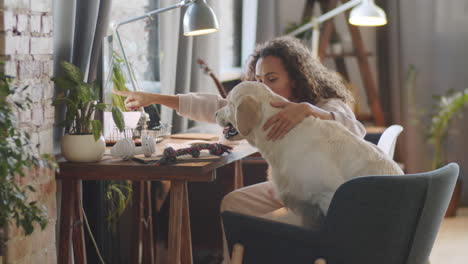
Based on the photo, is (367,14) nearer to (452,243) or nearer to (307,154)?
(452,243)

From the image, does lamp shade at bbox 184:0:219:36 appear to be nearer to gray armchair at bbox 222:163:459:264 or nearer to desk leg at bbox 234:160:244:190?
desk leg at bbox 234:160:244:190

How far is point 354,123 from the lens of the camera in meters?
2.08

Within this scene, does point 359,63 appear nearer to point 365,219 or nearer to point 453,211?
point 453,211

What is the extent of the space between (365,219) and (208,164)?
500mm

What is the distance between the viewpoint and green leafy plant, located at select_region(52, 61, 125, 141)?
5.98 ft

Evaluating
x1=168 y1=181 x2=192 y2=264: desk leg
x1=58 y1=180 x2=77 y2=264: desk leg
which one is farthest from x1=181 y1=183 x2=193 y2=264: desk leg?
x1=58 y1=180 x2=77 y2=264: desk leg

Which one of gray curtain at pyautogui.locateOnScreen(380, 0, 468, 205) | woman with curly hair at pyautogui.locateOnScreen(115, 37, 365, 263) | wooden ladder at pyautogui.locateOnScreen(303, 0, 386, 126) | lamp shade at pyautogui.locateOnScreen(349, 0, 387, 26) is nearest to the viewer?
woman with curly hair at pyautogui.locateOnScreen(115, 37, 365, 263)

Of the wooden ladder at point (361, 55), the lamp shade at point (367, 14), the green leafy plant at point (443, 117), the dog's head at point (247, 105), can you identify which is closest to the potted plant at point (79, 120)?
the dog's head at point (247, 105)

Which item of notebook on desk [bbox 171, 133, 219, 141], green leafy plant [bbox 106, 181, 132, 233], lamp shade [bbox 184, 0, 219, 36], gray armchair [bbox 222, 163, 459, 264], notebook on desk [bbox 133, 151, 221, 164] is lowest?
green leafy plant [bbox 106, 181, 132, 233]

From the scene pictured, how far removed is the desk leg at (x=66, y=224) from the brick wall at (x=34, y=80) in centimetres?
10

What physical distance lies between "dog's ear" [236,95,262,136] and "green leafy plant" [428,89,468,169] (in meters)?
2.81

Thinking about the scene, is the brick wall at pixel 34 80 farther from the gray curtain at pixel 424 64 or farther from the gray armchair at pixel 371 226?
the gray curtain at pixel 424 64

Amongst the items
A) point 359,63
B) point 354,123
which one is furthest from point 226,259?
point 359,63

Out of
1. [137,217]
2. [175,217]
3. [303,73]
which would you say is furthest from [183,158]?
[137,217]
